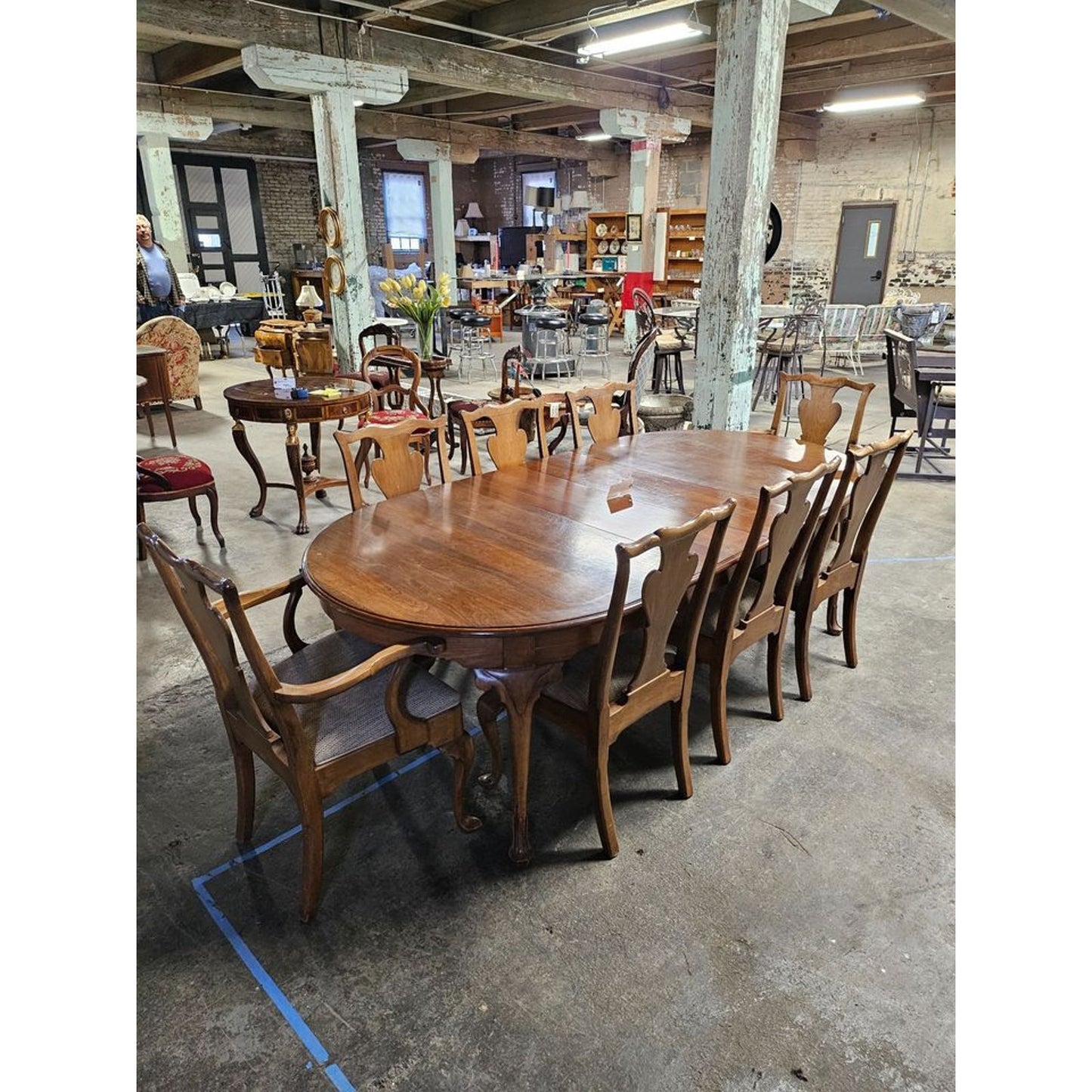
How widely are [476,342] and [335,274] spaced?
13.3 ft

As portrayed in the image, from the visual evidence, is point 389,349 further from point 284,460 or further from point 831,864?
point 831,864

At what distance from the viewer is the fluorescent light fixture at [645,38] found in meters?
5.38

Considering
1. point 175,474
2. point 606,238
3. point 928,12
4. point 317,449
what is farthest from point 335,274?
point 606,238

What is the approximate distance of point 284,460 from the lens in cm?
584

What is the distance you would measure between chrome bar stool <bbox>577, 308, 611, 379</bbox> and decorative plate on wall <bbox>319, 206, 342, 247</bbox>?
3.20m

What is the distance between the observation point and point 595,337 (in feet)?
31.0

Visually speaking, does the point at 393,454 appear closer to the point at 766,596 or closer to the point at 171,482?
the point at 766,596

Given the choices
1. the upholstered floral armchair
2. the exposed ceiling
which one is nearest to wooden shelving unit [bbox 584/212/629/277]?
the exposed ceiling

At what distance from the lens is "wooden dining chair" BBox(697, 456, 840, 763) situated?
2115 mm

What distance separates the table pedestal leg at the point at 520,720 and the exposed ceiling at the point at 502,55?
463cm

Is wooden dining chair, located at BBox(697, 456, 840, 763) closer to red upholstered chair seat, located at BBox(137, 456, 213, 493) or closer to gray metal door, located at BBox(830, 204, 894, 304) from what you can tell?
red upholstered chair seat, located at BBox(137, 456, 213, 493)

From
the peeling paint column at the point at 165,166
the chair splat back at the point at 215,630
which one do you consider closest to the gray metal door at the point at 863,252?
the peeling paint column at the point at 165,166

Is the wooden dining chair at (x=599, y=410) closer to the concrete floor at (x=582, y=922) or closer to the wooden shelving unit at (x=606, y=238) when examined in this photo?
the concrete floor at (x=582, y=922)

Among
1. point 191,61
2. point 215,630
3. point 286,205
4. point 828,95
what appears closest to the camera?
point 215,630
